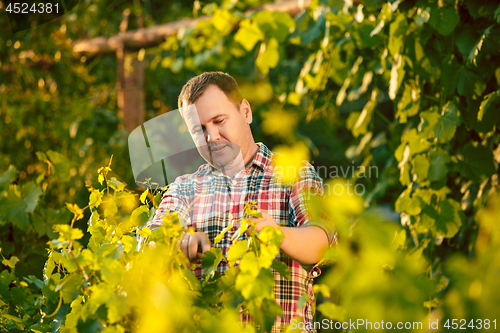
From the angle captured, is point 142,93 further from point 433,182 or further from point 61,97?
point 433,182

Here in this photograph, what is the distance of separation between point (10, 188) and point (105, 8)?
2.63 m

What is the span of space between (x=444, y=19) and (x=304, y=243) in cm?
90

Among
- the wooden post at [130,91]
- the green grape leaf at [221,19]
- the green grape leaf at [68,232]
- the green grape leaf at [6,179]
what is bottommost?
the green grape leaf at [68,232]

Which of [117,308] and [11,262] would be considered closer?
[117,308]

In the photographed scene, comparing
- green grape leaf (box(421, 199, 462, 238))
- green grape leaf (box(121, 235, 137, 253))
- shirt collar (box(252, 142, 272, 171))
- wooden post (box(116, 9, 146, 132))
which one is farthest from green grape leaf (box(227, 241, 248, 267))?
wooden post (box(116, 9, 146, 132))

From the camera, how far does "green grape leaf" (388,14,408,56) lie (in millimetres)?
1291

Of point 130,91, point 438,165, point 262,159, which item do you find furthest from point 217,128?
point 130,91

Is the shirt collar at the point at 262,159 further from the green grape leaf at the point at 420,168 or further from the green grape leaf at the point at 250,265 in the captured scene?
the green grape leaf at the point at 420,168

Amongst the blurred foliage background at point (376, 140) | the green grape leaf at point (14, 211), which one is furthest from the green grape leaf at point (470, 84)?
the green grape leaf at point (14, 211)

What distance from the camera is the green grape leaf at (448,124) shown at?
1.20 meters

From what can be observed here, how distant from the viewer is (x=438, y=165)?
1230 mm

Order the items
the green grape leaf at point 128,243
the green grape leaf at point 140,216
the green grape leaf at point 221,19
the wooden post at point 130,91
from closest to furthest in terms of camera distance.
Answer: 1. the green grape leaf at point 128,243
2. the green grape leaf at point 140,216
3. the green grape leaf at point 221,19
4. the wooden post at point 130,91

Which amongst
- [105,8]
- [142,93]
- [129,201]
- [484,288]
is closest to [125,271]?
[129,201]

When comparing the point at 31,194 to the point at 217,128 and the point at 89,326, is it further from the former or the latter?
the point at 89,326
